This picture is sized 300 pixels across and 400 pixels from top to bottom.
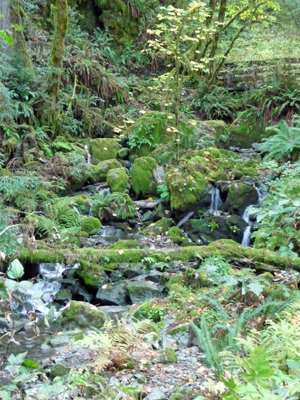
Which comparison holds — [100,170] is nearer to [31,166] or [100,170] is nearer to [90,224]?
[31,166]

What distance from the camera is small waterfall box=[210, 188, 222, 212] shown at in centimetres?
989

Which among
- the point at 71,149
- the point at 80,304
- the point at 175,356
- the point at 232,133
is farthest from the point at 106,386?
the point at 232,133

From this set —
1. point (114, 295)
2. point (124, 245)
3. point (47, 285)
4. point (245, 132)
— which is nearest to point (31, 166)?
point (124, 245)

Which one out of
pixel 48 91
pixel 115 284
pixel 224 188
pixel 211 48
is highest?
pixel 211 48

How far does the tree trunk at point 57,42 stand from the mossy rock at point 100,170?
2383 mm

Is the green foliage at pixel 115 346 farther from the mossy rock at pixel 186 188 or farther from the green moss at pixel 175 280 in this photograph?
the mossy rock at pixel 186 188

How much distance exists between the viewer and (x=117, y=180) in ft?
34.3

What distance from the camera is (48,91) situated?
12.0 metres

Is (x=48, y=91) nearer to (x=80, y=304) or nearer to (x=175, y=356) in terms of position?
(x=80, y=304)

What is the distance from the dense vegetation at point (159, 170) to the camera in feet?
13.3

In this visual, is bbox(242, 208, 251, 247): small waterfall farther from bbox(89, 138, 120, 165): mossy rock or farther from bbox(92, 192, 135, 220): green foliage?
bbox(89, 138, 120, 165): mossy rock

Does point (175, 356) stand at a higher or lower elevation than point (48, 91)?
lower

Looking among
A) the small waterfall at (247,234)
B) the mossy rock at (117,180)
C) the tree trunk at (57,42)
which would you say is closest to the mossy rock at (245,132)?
the mossy rock at (117,180)

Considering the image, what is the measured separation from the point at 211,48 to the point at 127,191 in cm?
777
